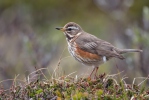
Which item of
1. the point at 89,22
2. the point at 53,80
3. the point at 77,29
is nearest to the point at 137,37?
the point at 77,29

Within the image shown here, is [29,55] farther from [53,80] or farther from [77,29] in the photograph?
[53,80]

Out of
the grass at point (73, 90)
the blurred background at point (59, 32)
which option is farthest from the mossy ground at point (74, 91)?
the blurred background at point (59, 32)

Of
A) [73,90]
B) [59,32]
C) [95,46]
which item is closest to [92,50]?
[95,46]

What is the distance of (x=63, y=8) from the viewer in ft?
76.4

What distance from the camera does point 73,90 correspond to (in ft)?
22.4

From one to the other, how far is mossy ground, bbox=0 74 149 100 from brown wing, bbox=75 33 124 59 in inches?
105

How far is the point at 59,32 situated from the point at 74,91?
1277 centimetres

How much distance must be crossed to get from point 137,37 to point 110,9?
6.52 m

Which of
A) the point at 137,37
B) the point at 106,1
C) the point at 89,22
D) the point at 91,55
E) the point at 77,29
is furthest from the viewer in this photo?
the point at 89,22

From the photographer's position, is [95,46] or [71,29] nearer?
[95,46]

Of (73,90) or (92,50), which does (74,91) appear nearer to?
(73,90)

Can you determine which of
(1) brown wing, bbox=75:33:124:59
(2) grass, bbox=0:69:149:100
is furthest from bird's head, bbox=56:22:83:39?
(2) grass, bbox=0:69:149:100

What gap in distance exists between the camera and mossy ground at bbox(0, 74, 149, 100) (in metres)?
6.63

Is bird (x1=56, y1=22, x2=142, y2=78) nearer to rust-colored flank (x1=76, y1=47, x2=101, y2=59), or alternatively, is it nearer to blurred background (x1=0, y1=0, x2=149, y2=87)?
rust-colored flank (x1=76, y1=47, x2=101, y2=59)
